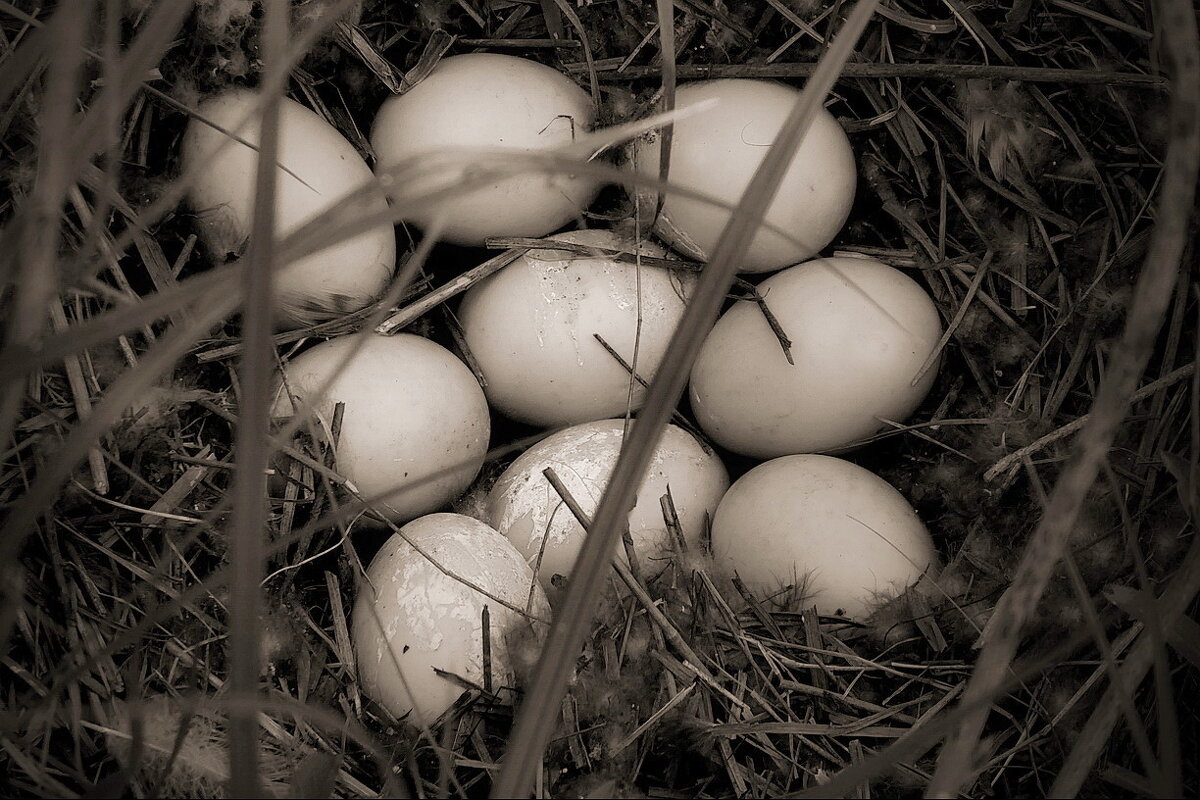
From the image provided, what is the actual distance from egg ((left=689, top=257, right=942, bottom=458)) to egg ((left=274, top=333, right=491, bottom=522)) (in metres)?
0.37

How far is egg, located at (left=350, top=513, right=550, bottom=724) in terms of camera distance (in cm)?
106

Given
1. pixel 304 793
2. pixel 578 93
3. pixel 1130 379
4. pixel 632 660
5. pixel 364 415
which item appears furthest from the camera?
pixel 578 93

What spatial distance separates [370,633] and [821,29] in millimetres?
1102

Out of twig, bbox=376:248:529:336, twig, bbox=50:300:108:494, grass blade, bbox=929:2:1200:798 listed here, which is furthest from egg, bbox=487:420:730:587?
grass blade, bbox=929:2:1200:798

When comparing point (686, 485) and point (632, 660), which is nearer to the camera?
point (632, 660)

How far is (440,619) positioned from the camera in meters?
1.08

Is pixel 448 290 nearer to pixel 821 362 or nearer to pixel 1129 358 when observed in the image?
pixel 821 362

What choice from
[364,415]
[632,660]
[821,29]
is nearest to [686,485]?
[632,660]

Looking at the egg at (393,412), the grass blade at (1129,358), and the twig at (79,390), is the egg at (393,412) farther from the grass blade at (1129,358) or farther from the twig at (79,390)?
the grass blade at (1129,358)

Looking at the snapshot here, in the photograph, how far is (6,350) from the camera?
53 cm

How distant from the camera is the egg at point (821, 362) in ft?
4.14

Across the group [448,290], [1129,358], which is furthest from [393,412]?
[1129,358]

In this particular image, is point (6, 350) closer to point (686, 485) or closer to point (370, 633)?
point (370, 633)

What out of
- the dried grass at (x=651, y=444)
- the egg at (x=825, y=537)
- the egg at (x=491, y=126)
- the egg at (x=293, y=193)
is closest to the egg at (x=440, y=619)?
the dried grass at (x=651, y=444)
